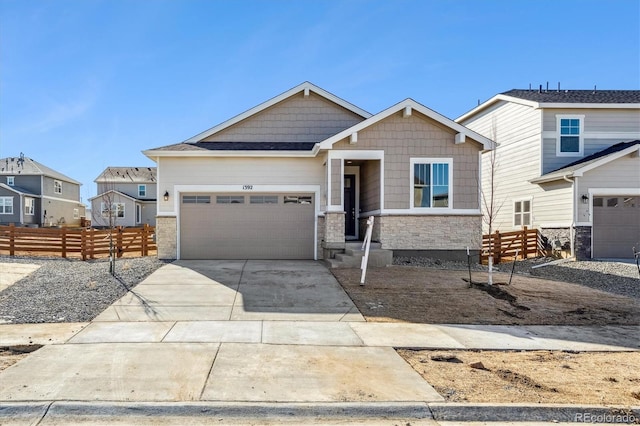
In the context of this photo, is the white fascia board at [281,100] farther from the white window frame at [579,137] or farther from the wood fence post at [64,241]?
the white window frame at [579,137]

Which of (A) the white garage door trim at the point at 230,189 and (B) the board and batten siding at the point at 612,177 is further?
(B) the board and batten siding at the point at 612,177

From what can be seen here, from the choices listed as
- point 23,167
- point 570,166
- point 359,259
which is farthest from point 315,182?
point 23,167

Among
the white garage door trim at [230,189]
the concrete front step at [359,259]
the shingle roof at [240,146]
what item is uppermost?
the shingle roof at [240,146]

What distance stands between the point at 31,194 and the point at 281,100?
31.7m

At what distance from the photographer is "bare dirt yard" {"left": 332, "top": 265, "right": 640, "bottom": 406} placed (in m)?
4.20

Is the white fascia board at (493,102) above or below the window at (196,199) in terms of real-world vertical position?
above

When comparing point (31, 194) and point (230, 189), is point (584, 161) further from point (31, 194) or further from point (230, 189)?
point (31, 194)

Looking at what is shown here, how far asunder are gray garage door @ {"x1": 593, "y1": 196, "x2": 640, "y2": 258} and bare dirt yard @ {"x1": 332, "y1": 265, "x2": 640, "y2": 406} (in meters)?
4.04

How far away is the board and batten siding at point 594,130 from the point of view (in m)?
16.8

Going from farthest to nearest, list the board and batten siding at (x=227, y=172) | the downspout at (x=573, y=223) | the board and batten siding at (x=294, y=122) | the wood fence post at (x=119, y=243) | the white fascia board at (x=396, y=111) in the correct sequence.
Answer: the board and batten siding at (x=294, y=122)
the wood fence post at (x=119, y=243)
the downspout at (x=573, y=223)
the board and batten siding at (x=227, y=172)
the white fascia board at (x=396, y=111)

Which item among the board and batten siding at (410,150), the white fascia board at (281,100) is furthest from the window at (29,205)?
the board and batten siding at (410,150)

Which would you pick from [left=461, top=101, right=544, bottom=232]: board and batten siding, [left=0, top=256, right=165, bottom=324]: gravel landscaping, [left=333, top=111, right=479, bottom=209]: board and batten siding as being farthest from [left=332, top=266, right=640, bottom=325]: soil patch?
[left=461, top=101, right=544, bottom=232]: board and batten siding

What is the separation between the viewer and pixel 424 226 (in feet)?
42.1

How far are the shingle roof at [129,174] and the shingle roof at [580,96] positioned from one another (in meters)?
34.0
